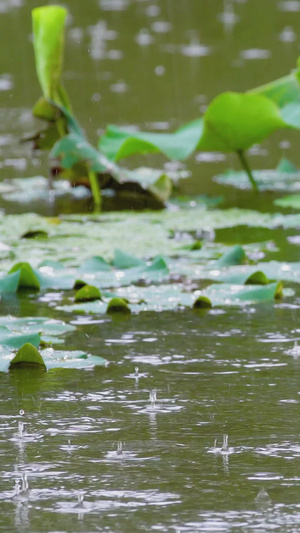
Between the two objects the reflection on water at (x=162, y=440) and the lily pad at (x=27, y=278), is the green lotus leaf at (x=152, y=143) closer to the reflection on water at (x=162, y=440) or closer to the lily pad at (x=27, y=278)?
the lily pad at (x=27, y=278)

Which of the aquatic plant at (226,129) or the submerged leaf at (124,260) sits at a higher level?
the aquatic plant at (226,129)

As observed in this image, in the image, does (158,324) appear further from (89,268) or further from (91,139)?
(91,139)

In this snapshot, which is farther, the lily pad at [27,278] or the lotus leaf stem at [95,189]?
the lotus leaf stem at [95,189]

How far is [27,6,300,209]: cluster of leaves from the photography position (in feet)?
13.8

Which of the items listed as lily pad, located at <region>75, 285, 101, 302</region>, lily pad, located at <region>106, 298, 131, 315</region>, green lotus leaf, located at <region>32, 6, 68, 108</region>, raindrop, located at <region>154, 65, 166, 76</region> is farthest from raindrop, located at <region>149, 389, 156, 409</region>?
raindrop, located at <region>154, 65, 166, 76</region>

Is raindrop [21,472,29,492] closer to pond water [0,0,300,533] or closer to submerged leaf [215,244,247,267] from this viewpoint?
pond water [0,0,300,533]

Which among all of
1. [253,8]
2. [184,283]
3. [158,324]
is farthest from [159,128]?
[253,8]

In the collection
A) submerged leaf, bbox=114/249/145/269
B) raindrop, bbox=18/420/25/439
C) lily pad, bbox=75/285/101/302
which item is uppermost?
submerged leaf, bbox=114/249/145/269

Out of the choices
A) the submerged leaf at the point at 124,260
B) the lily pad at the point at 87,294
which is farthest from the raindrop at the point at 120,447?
the submerged leaf at the point at 124,260

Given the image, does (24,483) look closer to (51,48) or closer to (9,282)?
(9,282)

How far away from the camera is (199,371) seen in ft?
8.13

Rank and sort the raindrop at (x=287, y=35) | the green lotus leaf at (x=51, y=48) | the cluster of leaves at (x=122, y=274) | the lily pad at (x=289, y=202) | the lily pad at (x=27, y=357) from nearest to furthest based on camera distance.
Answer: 1. the lily pad at (x=27, y=357)
2. the cluster of leaves at (x=122, y=274)
3. the lily pad at (x=289, y=202)
4. the green lotus leaf at (x=51, y=48)
5. the raindrop at (x=287, y=35)

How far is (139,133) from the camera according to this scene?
4.38 meters

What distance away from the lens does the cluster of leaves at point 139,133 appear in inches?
165
